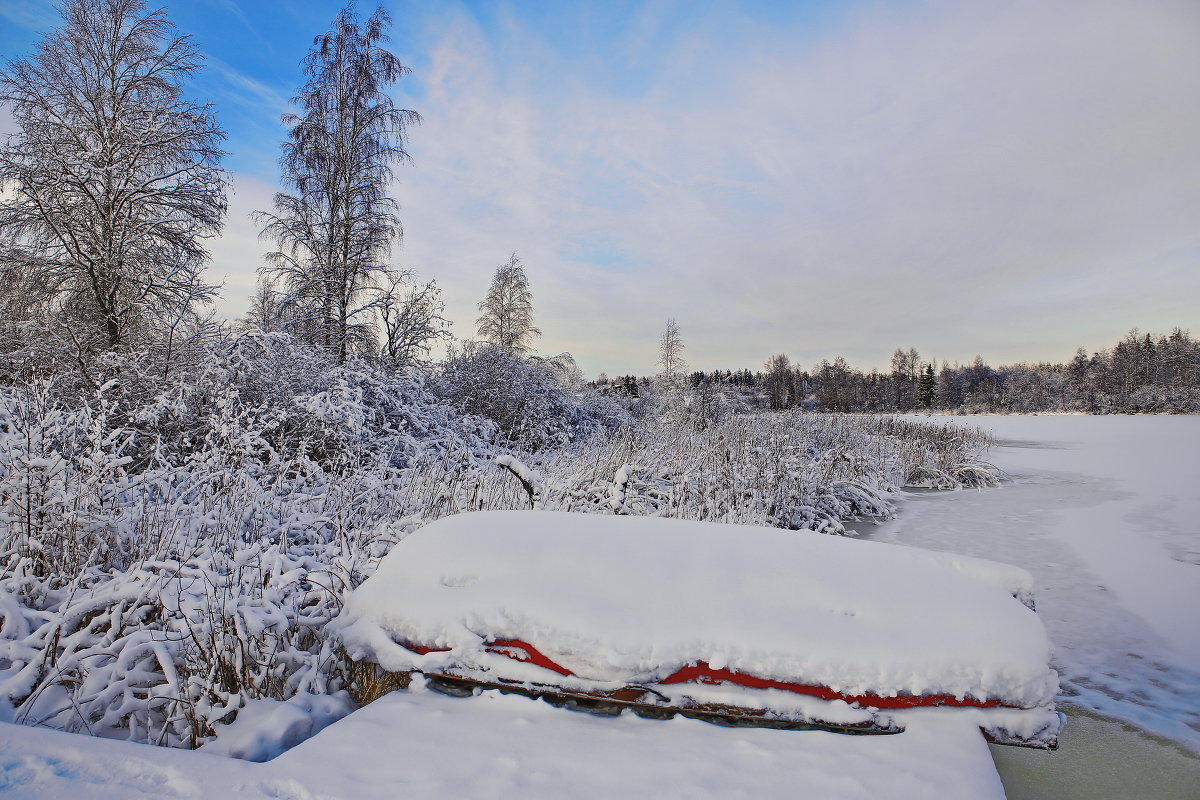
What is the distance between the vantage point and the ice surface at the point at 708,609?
1.73m

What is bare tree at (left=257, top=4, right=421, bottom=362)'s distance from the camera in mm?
12070

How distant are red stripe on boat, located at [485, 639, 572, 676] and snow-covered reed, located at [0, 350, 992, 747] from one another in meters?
0.78

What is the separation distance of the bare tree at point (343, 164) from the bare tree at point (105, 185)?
2949mm

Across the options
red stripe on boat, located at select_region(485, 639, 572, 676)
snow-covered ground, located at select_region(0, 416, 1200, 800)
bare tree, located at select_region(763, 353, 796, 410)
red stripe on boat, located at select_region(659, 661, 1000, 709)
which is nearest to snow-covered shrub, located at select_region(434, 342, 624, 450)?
red stripe on boat, located at select_region(485, 639, 572, 676)

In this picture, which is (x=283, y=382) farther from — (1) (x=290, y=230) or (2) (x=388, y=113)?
(2) (x=388, y=113)

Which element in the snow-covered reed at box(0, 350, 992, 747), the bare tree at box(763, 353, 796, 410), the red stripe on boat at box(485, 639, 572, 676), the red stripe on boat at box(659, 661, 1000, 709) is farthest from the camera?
the bare tree at box(763, 353, 796, 410)

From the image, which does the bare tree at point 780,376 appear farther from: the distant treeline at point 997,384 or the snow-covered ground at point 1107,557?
the snow-covered ground at point 1107,557

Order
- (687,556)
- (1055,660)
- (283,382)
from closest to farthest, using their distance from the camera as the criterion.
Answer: (687,556) < (1055,660) < (283,382)

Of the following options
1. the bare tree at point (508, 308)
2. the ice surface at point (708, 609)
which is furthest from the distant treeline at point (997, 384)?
the ice surface at point (708, 609)

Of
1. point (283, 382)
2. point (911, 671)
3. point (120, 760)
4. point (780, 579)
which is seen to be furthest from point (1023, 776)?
point (283, 382)

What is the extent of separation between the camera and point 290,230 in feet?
39.7

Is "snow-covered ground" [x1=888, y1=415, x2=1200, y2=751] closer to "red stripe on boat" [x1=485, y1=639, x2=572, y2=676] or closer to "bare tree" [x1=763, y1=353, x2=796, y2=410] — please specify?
"red stripe on boat" [x1=485, y1=639, x2=572, y2=676]

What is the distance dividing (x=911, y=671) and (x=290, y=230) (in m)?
14.3

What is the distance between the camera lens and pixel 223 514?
368cm
